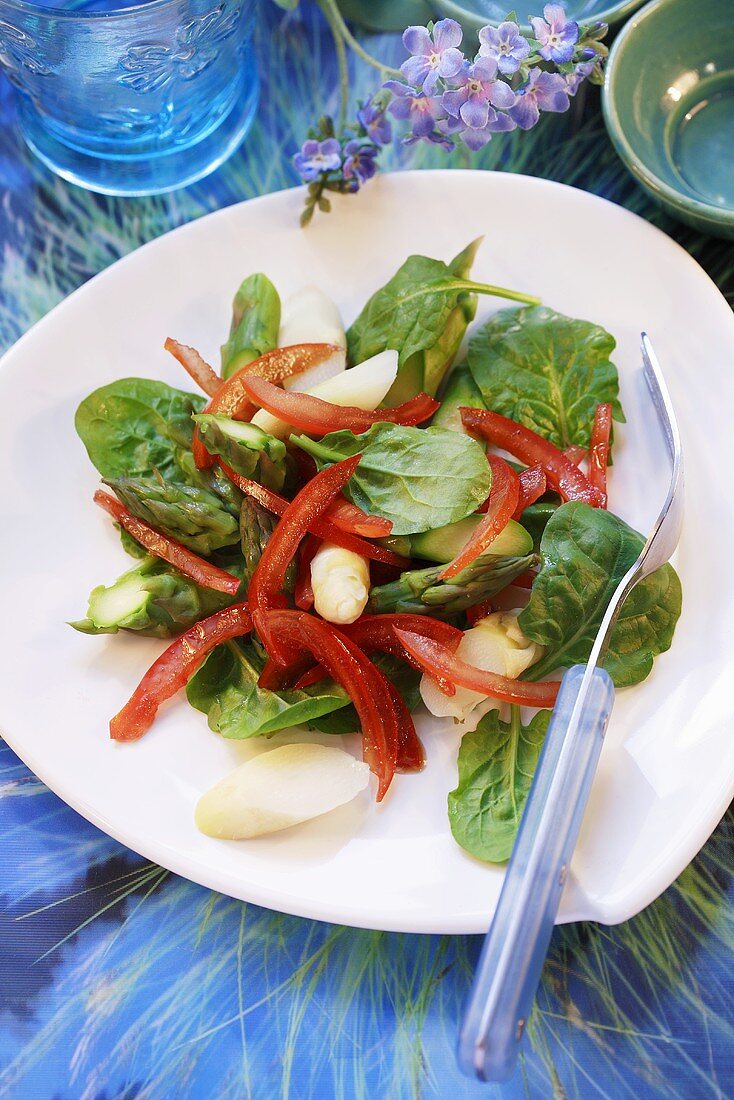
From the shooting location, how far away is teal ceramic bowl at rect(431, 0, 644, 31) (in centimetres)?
200

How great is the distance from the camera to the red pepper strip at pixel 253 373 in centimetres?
173

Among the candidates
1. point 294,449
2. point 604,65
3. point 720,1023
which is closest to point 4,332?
point 294,449

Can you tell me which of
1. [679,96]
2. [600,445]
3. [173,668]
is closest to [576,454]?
[600,445]

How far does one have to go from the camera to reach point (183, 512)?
5.39 ft

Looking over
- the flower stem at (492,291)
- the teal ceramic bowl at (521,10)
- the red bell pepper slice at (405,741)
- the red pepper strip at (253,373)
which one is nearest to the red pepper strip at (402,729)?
the red bell pepper slice at (405,741)

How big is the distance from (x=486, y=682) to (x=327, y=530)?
361mm

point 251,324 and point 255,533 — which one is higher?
point 251,324

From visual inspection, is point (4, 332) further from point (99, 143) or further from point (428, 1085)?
point (428, 1085)

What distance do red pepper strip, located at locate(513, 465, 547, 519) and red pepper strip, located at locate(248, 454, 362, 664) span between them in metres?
0.27

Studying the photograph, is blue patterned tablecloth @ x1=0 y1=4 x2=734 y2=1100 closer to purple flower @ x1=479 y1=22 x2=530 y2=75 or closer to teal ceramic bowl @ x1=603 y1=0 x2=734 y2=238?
purple flower @ x1=479 y1=22 x2=530 y2=75

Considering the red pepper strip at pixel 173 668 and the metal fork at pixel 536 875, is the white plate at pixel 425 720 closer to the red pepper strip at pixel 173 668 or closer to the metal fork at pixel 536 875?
the red pepper strip at pixel 173 668

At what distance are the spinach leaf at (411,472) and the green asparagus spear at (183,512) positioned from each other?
0.60 feet

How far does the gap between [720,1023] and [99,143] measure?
2104mm

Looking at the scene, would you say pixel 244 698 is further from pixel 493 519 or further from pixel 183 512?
pixel 493 519
